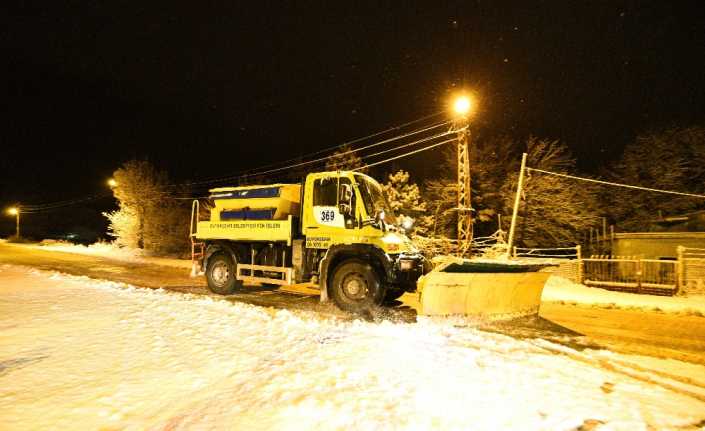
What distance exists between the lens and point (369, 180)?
822 cm

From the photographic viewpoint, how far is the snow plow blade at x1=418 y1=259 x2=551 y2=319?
21.0 feet

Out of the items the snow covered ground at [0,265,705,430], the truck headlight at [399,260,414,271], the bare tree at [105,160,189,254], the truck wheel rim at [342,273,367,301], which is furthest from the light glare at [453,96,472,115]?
the bare tree at [105,160,189,254]

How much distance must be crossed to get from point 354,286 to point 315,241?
133 centimetres

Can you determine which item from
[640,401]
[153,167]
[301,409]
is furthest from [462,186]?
[153,167]

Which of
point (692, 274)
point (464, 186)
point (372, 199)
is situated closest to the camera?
point (372, 199)

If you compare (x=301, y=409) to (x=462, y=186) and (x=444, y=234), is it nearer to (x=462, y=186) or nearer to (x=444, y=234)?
(x=462, y=186)

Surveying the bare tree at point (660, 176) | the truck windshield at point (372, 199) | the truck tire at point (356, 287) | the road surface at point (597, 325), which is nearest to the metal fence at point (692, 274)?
the road surface at point (597, 325)

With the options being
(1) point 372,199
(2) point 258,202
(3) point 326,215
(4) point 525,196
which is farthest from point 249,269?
(4) point 525,196

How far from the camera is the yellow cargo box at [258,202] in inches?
342

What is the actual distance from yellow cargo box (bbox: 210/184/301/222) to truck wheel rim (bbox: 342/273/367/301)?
→ 2.22m

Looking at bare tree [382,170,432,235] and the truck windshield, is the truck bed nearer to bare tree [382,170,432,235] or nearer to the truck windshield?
the truck windshield

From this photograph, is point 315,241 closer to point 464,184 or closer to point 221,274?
point 221,274

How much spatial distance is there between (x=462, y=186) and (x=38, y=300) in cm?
1333

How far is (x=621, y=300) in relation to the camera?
407 inches
